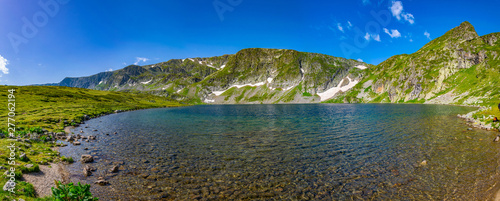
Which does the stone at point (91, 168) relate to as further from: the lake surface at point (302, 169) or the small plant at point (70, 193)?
the small plant at point (70, 193)

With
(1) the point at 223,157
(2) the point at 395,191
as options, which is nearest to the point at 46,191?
(1) the point at 223,157

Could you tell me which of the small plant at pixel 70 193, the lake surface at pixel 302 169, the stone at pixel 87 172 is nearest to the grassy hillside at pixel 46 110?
the lake surface at pixel 302 169

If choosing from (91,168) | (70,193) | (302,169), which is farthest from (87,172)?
(302,169)

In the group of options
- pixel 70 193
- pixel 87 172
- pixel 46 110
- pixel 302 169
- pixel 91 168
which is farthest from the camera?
pixel 46 110

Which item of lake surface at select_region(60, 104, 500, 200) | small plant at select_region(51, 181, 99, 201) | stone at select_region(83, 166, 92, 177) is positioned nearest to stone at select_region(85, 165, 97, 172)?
stone at select_region(83, 166, 92, 177)

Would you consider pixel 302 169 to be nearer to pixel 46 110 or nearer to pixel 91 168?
pixel 91 168

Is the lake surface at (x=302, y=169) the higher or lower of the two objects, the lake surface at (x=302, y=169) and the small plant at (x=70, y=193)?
the lower

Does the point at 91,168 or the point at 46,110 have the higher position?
the point at 46,110

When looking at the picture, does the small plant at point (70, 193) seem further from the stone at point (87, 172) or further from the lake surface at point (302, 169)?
the stone at point (87, 172)

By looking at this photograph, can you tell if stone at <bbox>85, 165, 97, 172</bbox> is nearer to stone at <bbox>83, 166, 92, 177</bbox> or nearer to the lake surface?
stone at <bbox>83, 166, 92, 177</bbox>

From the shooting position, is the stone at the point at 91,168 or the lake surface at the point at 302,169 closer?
the lake surface at the point at 302,169

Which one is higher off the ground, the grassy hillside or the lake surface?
the grassy hillside

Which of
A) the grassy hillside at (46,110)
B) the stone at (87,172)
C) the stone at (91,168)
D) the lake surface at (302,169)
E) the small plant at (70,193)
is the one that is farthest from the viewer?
the grassy hillside at (46,110)

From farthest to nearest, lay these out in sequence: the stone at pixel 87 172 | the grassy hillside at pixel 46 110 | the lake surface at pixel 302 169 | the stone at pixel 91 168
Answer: the grassy hillside at pixel 46 110 < the stone at pixel 91 168 < the stone at pixel 87 172 < the lake surface at pixel 302 169
